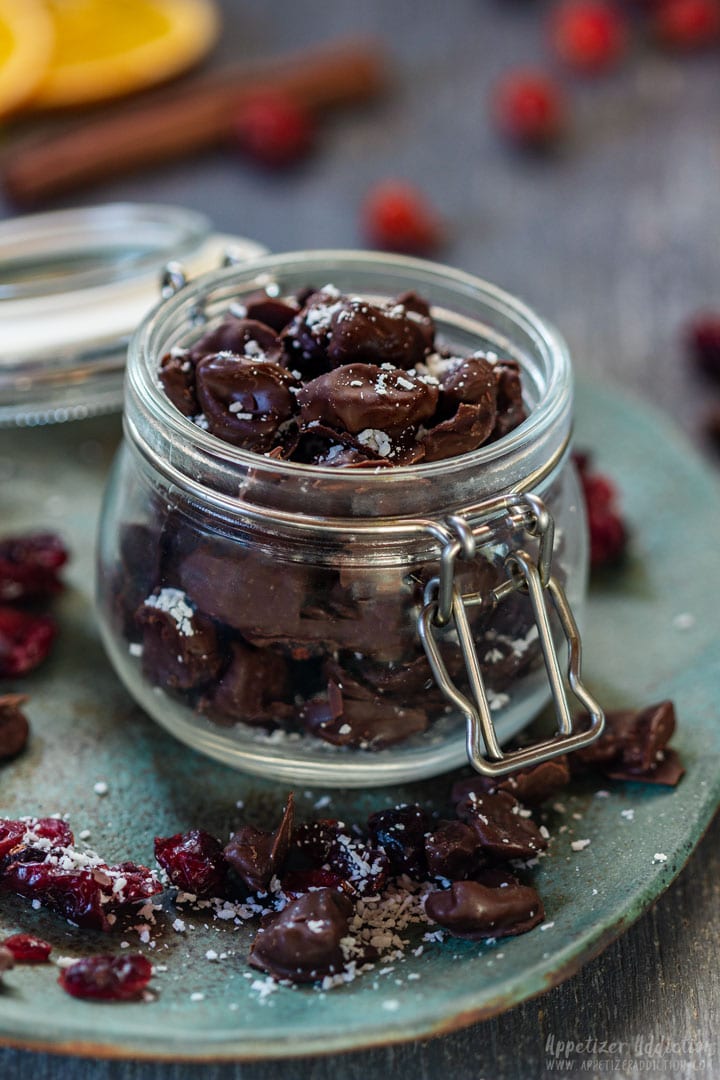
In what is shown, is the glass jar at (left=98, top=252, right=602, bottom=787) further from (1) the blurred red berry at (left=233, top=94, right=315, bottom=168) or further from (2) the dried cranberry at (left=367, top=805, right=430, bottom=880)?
(1) the blurred red berry at (left=233, top=94, right=315, bottom=168)

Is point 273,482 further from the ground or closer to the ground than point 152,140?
further from the ground

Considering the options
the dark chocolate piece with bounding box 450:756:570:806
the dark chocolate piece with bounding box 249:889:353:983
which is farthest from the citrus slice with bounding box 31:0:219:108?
the dark chocolate piece with bounding box 249:889:353:983

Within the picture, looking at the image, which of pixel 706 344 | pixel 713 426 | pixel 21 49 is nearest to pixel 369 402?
pixel 713 426

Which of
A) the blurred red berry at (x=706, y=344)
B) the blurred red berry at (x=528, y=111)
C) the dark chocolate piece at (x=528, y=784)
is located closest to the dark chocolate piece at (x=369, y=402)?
the dark chocolate piece at (x=528, y=784)

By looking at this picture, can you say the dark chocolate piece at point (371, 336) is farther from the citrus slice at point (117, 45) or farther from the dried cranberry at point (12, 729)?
the citrus slice at point (117, 45)

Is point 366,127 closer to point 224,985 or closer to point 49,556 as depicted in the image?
point 49,556

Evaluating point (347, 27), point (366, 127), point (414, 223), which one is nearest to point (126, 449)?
point (414, 223)

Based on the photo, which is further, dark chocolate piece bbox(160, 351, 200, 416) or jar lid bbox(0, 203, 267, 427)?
jar lid bbox(0, 203, 267, 427)

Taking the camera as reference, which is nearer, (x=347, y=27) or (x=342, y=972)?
(x=342, y=972)
